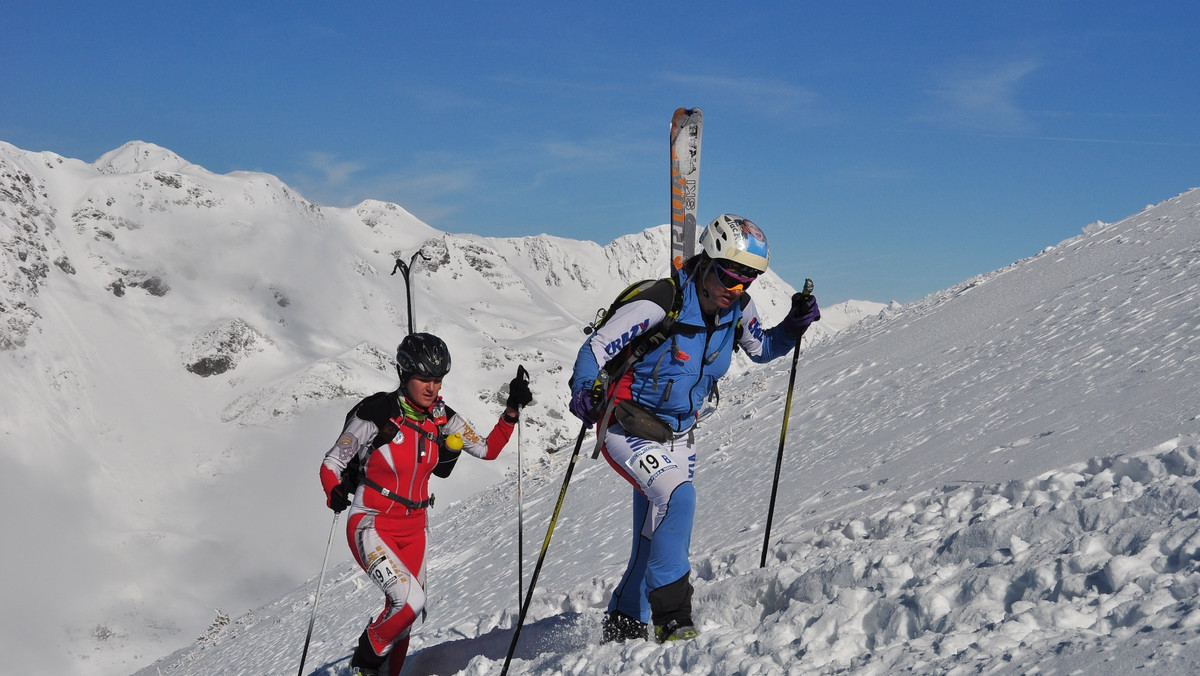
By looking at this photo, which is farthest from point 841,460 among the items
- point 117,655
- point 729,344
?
point 117,655

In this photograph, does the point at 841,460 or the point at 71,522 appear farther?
the point at 71,522

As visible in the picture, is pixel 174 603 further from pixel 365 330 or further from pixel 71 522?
pixel 365 330

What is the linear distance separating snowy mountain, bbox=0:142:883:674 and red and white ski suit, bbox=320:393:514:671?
3729cm

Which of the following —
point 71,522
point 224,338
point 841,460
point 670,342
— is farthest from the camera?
point 224,338

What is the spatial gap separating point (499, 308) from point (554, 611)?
17171 cm

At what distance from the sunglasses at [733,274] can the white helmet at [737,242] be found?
4 cm

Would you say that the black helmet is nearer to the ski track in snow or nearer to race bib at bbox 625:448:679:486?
race bib at bbox 625:448:679:486

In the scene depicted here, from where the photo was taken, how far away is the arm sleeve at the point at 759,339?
244 inches

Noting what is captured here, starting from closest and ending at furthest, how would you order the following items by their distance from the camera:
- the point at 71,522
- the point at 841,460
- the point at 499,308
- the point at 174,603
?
the point at 841,460 < the point at 174,603 < the point at 71,522 < the point at 499,308

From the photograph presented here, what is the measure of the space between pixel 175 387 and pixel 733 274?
10276cm

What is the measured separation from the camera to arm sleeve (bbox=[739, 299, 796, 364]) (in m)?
6.20

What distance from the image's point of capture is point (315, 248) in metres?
139

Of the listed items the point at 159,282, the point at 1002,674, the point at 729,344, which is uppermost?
the point at 159,282

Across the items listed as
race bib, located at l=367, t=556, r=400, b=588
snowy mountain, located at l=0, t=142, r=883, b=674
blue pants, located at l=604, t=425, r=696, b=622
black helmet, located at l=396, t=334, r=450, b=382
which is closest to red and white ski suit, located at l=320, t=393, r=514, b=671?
race bib, located at l=367, t=556, r=400, b=588
